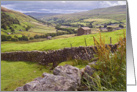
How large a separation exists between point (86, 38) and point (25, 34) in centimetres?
221

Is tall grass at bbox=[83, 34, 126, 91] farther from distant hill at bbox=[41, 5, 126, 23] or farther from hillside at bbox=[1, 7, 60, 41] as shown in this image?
hillside at bbox=[1, 7, 60, 41]

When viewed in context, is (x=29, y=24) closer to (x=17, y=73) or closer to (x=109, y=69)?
(x=17, y=73)

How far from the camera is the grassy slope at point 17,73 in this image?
600cm

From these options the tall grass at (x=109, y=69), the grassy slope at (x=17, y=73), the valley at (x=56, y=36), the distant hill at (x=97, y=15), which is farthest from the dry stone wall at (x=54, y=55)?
the distant hill at (x=97, y=15)

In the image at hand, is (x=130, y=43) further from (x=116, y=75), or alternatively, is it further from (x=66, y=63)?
(x=66, y=63)

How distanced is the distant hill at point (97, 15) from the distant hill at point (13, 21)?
2.29 ft

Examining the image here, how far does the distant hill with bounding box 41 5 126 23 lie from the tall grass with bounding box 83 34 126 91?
90cm

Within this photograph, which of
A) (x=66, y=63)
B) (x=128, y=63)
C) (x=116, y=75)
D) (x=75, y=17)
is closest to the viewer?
(x=116, y=75)

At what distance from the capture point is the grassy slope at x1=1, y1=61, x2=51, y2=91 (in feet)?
19.7

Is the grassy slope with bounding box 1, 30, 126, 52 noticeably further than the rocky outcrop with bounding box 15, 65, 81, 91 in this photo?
Yes

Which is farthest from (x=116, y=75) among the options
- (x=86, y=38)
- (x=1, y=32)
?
(x=1, y=32)

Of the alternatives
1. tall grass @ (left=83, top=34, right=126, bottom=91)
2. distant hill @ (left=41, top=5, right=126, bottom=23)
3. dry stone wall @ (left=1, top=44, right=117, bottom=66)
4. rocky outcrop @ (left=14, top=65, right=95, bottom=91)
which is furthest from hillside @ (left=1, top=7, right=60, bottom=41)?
tall grass @ (left=83, top=34, right=126, bottom=91)

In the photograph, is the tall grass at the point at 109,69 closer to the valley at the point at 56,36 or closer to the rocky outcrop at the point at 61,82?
the valley at the point at 56,36

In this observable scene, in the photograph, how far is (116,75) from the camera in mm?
5449
